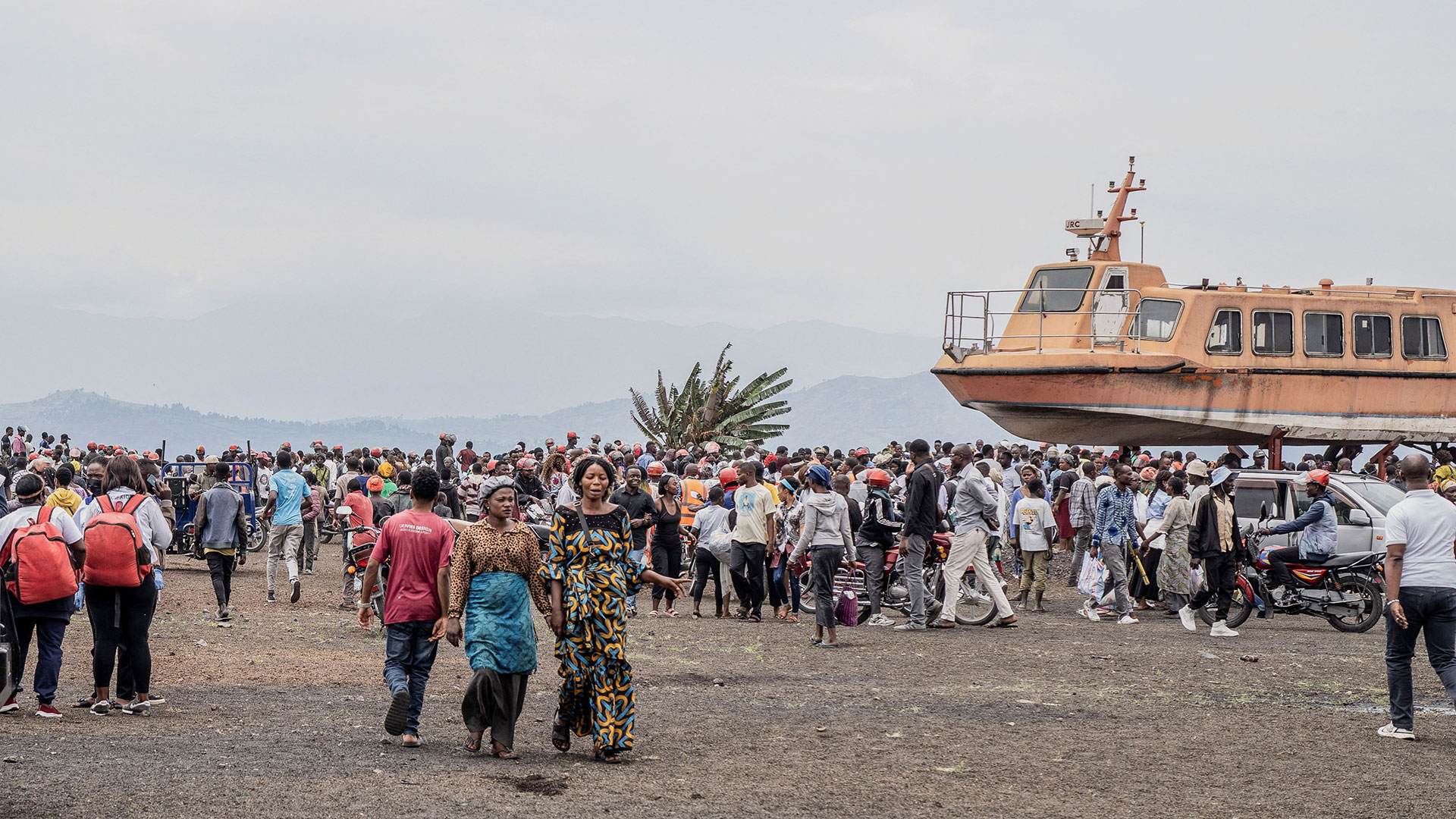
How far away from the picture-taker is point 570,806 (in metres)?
6.62

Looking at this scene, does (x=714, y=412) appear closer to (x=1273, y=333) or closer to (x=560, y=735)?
(x=1273, y=333)

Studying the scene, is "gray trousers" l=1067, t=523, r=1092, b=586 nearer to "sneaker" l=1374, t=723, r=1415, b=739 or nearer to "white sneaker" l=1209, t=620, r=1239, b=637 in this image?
"white sneaker" l=1209, t=620, r=1239, b=637

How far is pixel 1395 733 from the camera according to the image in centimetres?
856

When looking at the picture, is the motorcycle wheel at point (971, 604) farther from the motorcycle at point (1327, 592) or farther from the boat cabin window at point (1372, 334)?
the boat cabin window at point (1372, 334)

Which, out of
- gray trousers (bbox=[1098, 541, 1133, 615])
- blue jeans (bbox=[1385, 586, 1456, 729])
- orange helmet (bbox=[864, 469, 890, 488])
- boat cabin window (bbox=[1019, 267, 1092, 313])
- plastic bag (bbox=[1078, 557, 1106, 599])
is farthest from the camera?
boat cabin window (bbox=[1019, 267, 1092, 313])

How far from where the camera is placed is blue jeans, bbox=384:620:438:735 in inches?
313

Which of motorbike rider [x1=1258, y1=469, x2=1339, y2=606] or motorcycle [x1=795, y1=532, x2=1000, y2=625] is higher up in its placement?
motorbike rider [x1=1258, y1=469, x2=1339, y2=606]

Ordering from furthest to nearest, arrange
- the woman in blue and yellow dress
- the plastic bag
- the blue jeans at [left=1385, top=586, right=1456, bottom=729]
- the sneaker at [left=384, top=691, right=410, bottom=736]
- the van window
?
the van window → the plastic bag → the blue jeans at [left=1385, top=586, right=1456, bottom=729] → the sneaker at [left=384, top=691, right=410, bottom=736] → the woman in blue and yellow dress

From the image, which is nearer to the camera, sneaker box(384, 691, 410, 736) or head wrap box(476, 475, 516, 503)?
head wrap box(476, 475, 516, 503)

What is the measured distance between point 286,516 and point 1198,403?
1384 centimetres

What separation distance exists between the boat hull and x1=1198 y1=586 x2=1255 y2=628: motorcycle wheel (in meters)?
7.09

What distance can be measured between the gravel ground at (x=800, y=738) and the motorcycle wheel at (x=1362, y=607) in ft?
3.56

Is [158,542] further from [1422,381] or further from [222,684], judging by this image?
[1422,381]

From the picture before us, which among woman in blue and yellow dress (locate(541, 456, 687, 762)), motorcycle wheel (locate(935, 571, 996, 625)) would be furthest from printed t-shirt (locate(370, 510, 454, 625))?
motorcycle wheel (locate(935, 571, 996, 625))
